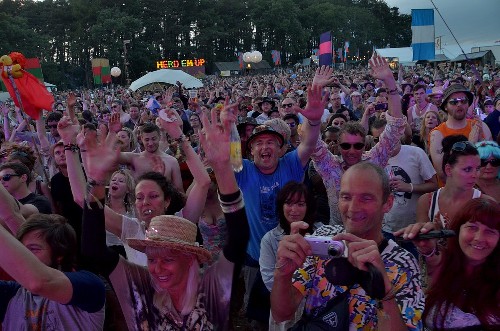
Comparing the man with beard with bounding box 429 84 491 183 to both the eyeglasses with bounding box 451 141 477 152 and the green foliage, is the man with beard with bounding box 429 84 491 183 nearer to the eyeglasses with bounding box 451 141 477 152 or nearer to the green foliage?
the eyeglasses with bounding box 451 141 477 152

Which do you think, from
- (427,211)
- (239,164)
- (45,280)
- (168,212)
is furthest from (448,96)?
(45,280)

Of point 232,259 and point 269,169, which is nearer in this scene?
point 232,259

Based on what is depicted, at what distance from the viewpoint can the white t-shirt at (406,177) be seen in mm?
4270

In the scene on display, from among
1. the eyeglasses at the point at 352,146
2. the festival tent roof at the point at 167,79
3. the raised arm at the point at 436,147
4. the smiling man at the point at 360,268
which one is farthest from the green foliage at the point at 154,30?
the smiling man at the point at 360,268

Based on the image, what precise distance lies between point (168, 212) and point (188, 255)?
1192 mm

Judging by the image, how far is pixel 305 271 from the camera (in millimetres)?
2121

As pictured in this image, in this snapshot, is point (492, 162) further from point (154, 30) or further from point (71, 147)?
point (154, 30)

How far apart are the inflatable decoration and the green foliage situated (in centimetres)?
4409

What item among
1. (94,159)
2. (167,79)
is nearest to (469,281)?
(94,159)

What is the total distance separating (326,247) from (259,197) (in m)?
2.02

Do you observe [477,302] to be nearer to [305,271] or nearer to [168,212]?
[305,271]

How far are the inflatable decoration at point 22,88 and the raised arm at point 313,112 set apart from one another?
3.68m

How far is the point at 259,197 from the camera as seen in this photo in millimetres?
3832

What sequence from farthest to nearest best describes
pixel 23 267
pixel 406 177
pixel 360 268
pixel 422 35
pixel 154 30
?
pixel 154 30 < pixel 422 35 < pixel 406 177 < pixel 23 267 < pixel 360 268
